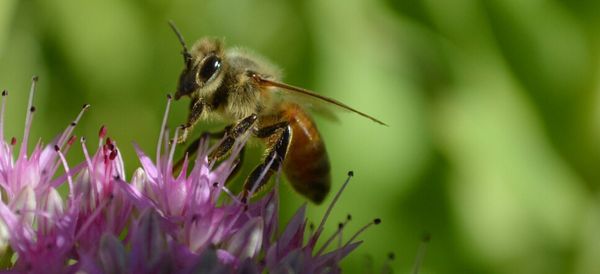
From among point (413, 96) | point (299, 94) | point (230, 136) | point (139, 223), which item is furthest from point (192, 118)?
point (413, 96)

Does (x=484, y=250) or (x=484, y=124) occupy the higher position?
(x=484, y=124)

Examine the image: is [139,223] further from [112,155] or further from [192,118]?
[192,118]

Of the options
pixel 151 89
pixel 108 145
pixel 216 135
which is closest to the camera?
pixel 108 145

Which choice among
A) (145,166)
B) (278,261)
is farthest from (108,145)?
(278,261)

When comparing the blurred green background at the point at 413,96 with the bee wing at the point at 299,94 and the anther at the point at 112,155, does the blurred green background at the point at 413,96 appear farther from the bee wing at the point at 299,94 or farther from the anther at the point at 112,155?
the anther at the point at 112,155

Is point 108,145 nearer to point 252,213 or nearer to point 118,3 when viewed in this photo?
point 252,213

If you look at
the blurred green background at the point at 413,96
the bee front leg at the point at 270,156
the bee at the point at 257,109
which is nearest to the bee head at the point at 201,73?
the bee at the point at 257,109

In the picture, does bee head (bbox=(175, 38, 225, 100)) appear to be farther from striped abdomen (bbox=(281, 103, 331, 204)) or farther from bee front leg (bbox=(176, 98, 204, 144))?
striped abdomen (bbox=(281, 103, 331, 204))
